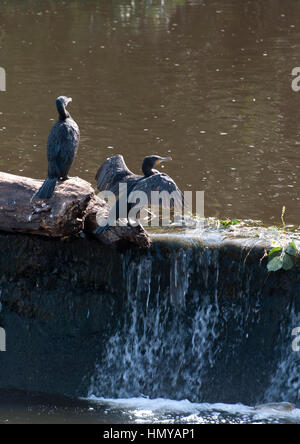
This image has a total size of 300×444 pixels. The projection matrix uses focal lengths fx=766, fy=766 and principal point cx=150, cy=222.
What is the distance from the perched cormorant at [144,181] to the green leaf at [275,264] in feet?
2.74

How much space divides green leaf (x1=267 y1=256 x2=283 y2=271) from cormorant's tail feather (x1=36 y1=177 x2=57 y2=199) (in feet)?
5.94

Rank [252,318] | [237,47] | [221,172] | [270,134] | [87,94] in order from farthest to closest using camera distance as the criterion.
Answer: [237,47], [87,94], [270,134], [221,172], [252,318]

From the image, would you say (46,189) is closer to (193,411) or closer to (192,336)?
(192,336)

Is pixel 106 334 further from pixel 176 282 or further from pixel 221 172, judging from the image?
pixel 221 172

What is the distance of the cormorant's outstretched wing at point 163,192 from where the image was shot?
5699mm

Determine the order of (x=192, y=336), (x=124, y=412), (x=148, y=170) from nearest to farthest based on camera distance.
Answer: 1. (x=124, y=412)
2. (x=148, y=170)
3. (x=192, y=336)

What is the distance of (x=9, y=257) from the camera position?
20.9 ft

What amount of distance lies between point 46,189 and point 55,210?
18cm

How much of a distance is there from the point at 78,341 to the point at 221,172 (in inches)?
146

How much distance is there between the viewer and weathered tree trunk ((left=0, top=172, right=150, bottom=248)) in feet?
19.3

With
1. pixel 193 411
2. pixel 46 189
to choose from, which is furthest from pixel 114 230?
pixel 193 411

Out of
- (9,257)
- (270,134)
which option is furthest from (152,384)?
(270,134)

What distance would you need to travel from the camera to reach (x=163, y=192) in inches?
225

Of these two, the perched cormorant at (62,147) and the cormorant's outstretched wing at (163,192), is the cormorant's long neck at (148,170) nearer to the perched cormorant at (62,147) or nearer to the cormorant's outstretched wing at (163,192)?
the cormorant's outstretched wing at (163,192)
